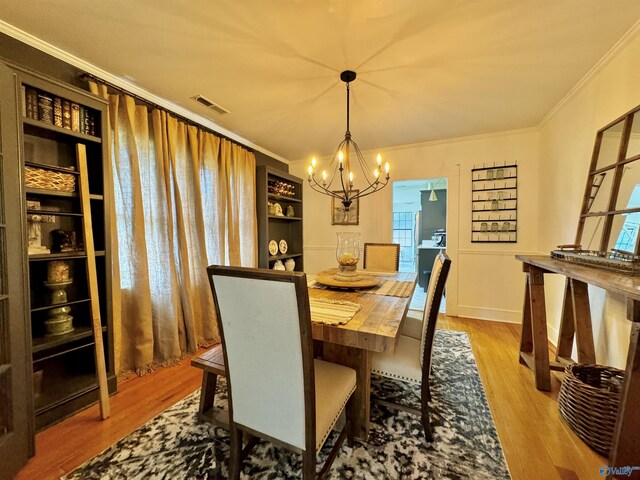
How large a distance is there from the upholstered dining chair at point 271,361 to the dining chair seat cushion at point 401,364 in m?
0.47

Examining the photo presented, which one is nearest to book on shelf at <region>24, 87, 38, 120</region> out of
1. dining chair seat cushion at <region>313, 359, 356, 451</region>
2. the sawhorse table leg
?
dining chair seat cushion at <region>313, 359, 356, 451</region>

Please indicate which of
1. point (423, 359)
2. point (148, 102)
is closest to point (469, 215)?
point (423, 359)

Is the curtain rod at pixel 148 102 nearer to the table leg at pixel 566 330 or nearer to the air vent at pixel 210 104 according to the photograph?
the air vent at pixel 210 104

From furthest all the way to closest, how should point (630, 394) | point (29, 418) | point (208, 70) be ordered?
1. point (208, 70)
2. point (29, 418)
3. point (630, 394)

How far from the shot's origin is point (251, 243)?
324cm

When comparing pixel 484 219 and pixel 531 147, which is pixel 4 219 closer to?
pixel 484 219

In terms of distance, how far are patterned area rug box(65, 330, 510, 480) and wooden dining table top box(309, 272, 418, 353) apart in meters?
0.66

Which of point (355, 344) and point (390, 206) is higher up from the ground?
point (390, 206)

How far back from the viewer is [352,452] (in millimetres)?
1305

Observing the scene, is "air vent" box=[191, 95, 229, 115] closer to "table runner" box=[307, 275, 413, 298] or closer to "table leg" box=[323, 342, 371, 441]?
"table runner" box=[307, 275, 413, 298]

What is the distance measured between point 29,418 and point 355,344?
170cm

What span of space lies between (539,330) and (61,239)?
3.43 meters

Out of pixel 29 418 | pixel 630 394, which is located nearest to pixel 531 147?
pixel 630 394

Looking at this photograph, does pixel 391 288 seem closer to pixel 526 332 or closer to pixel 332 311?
pixel 332 311
